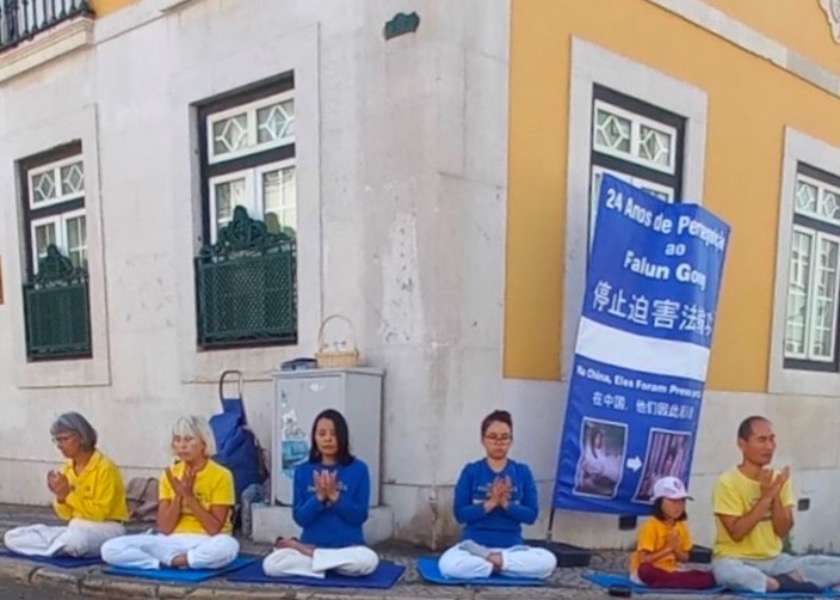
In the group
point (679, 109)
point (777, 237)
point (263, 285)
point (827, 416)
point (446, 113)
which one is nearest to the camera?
point (446, 113)

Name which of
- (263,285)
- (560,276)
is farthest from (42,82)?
(560,276)

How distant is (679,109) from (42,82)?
23.2 feet

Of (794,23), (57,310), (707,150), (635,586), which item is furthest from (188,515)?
(794,23)

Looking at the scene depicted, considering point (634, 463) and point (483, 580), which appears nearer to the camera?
point (483, 580)

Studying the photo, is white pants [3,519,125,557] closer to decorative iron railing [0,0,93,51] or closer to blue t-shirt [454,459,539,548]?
blue t-shirt [454,459,539,548]

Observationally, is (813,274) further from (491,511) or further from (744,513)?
(491,511)

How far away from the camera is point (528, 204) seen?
6582mm

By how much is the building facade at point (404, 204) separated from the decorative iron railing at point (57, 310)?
0.04 metres

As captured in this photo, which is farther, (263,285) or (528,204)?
(263,285)

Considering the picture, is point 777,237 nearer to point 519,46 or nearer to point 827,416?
point 827,416

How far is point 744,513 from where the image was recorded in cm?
506

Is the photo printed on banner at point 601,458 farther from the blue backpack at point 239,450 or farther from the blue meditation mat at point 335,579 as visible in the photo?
the blue backpack at point 239,450

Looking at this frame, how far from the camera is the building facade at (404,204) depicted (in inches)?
241

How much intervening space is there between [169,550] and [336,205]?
288 centimetres
